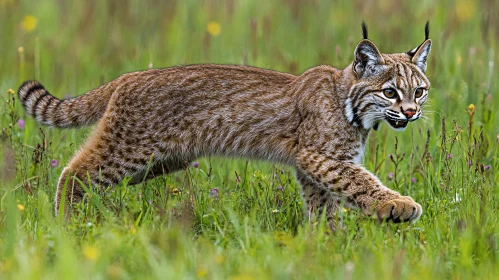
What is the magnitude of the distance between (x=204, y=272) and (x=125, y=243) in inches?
21.9

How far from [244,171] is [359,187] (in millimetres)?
1105

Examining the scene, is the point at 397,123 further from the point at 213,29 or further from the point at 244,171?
the point at 213,29

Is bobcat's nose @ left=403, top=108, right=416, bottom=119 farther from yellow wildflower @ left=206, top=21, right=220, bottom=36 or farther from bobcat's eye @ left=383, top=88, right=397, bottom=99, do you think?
yellow wildflower @ left=206, top=21, right=220, bottom=36

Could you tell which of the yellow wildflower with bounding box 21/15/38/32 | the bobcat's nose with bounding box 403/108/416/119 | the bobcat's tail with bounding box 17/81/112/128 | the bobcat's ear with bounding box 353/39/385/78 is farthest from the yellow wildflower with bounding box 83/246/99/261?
the yellow wildflower with bounding box 21/15/38/32

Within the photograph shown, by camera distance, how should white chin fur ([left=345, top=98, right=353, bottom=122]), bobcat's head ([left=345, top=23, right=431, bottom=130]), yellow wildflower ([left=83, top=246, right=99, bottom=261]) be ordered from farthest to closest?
white chin fur ([left=345, top=98, right=353, bottom=122]), bobcat's head ([left=345, top=23, right=431, bottom=130]), yellow wildflower ([left=83, top=246, right=99, bottom=261])

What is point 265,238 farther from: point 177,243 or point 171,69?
point 171,69

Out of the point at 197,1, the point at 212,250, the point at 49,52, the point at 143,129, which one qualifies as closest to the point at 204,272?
the point at 212,250

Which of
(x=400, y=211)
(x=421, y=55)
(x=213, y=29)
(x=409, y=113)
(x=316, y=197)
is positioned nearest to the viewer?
(x=400, y=211)

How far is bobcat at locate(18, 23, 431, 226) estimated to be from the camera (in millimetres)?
5570

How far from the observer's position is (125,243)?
13.9ft

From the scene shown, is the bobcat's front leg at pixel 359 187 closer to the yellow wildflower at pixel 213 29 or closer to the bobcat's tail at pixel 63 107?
the bobcat's tail at pixel 63 107

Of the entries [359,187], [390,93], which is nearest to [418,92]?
[390,93]

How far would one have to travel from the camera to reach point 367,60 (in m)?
5.65

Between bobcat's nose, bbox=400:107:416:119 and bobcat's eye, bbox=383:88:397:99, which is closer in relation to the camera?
bobcat's nose, bbox=400:107:416:119
